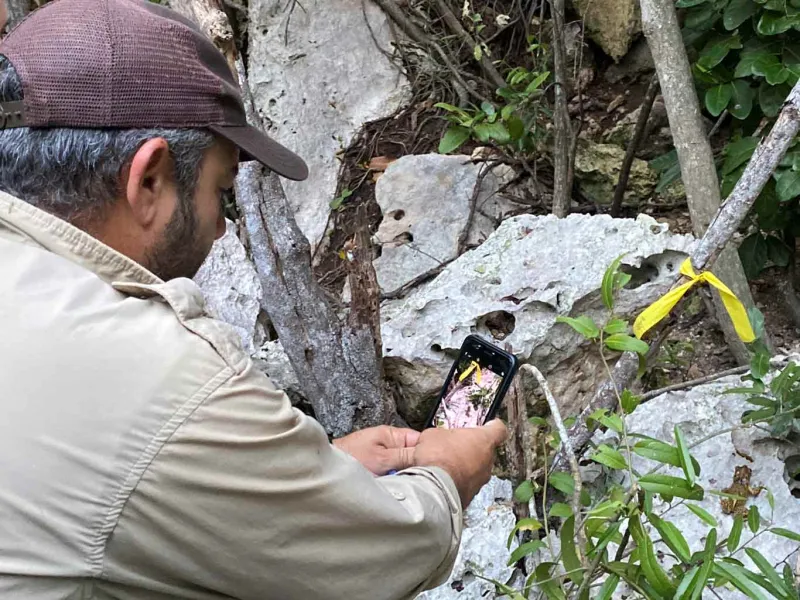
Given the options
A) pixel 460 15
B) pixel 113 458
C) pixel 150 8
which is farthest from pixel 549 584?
pixel 460 15

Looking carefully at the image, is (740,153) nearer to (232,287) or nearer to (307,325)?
(307,325)

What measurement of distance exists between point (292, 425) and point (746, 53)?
2289 mm

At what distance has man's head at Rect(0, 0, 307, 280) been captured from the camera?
1.07m

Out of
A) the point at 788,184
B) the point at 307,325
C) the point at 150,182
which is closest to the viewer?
the point at 150,182

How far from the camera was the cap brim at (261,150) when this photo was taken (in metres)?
1.22

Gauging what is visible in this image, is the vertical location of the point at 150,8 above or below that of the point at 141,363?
above

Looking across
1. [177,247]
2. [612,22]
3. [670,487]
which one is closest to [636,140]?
[612,22]

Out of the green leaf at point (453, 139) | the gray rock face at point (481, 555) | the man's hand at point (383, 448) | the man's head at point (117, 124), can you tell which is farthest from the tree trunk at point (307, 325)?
the man's head at point (117, 124)

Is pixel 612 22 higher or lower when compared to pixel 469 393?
higher

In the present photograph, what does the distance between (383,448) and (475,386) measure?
0.33 metres

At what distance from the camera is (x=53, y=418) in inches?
33.1

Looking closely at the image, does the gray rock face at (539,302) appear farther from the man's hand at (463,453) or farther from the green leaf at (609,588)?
the green leaf at (609,588)

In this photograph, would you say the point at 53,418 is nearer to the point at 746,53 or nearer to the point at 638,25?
the point at 746,53

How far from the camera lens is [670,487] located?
1.32 metres
